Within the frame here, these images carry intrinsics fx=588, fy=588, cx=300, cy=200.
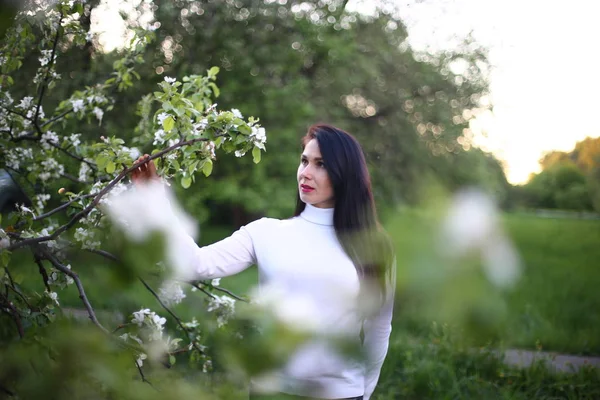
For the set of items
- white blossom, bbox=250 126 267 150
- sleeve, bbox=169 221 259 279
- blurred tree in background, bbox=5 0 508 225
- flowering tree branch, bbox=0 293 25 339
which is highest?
blurred tree in background, bbox=5 0 508 225

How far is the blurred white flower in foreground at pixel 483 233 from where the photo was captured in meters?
0.36

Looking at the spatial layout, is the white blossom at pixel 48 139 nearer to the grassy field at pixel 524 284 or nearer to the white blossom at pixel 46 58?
the white blossom at pixel 46 58

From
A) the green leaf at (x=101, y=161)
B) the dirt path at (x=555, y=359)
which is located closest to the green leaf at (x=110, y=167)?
the green leaf at (x=101, y=161)

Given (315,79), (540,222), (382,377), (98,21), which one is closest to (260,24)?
(315,79)

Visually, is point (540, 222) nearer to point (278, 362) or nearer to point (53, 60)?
point (278, 362)

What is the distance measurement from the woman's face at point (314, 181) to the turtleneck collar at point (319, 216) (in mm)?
36

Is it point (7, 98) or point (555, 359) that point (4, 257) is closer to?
point (7, 98)

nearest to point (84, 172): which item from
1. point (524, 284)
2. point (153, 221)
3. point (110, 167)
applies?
point (110, 167)

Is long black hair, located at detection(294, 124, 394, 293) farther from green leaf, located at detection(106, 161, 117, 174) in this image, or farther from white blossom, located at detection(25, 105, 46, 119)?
white blossom, located at detection(25, 105, 46, 119)

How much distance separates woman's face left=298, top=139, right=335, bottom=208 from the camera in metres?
2.28

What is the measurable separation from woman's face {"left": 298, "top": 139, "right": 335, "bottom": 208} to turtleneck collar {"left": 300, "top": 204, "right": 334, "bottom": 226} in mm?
36

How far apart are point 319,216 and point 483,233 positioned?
1927mm

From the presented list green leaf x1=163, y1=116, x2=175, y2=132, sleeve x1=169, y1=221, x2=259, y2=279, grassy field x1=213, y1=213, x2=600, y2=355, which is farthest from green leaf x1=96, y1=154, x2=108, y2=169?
grassy field x1=213, y1=213, x2=600, y2=355

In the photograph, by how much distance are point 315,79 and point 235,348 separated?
12849 millimetres
